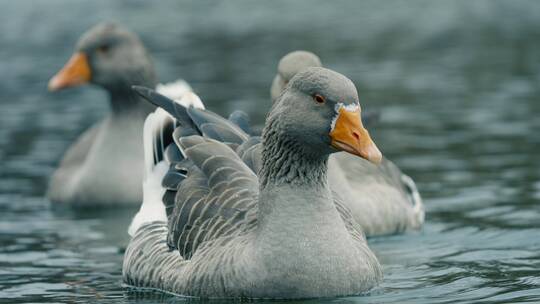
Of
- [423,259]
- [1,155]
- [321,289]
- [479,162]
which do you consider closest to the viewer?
[321,289]

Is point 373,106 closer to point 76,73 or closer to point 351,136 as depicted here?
point 76,73

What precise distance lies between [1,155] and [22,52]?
633 inches

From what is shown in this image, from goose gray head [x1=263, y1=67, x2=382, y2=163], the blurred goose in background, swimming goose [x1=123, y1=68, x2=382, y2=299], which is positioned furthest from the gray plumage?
goose gray head [x1=263, y1=67, x2=382, y2=163]

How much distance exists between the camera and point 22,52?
34406mm

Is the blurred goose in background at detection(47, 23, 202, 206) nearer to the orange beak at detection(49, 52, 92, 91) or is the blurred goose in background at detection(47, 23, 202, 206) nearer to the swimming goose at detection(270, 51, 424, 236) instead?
the orange beak at detection(49, 52, 92, 91)

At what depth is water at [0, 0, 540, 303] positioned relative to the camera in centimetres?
1068

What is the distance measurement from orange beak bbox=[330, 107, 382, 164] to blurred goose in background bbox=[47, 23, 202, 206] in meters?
7.07

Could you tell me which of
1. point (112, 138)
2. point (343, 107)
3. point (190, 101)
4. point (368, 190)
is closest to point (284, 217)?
point (343, 107)

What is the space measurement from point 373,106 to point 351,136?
1416 cm

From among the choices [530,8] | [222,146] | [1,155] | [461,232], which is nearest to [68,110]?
[1,155]

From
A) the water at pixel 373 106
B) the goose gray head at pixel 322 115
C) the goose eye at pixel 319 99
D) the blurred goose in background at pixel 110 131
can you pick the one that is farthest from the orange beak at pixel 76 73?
the goose eye at pixel 319 99

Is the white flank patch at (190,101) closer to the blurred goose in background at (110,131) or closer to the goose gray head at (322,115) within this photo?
the goose gray head at (322,115)

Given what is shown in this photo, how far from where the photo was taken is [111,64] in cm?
1612

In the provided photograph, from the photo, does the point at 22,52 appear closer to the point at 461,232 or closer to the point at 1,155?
the point at 1,155
